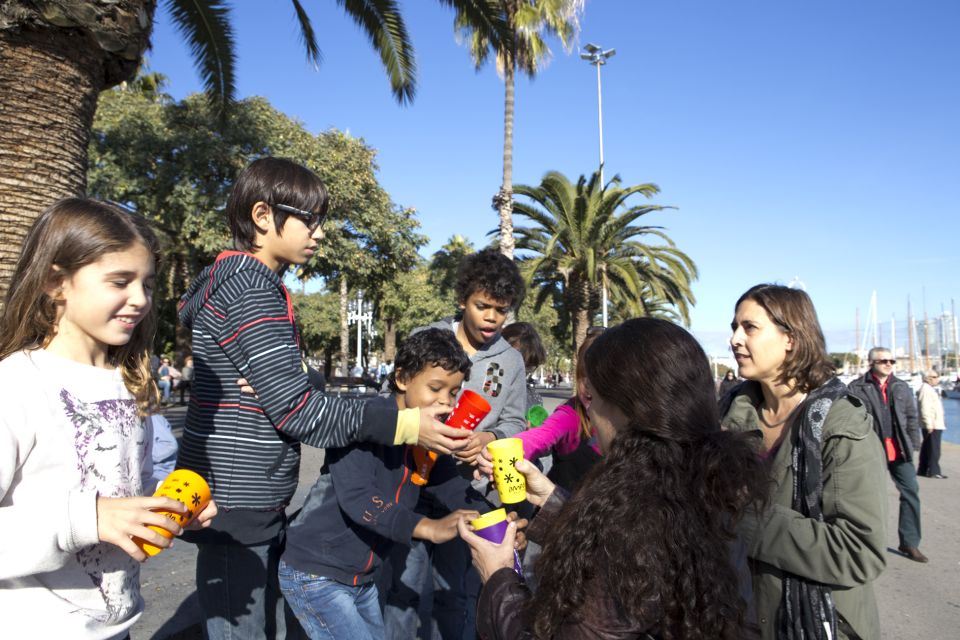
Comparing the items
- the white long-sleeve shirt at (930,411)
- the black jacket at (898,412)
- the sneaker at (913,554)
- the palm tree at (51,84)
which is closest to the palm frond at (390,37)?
the palm tree at (51,84)

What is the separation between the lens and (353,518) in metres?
2.25

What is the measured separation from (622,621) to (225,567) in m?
1.32

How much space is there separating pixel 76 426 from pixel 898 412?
24.7 ft

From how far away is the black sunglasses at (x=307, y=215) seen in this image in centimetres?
225

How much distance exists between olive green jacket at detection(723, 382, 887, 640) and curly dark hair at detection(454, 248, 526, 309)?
70.9 inches

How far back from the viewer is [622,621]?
57.6 inches

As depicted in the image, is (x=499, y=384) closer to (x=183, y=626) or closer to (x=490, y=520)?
(x=490, y=520)

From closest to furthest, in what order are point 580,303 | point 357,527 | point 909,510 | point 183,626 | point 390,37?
1. point 357,527
2. point 183,626
3. point 909,510
4. point 390,37
5. point 580,303

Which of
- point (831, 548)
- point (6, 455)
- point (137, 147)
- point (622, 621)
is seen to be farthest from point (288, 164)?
point (137, 147)

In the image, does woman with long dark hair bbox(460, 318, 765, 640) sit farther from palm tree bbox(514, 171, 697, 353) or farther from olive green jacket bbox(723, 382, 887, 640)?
palm tree bbox(514, 171, 697, 353)

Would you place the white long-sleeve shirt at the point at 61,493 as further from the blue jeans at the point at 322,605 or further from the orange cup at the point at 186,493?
the blue jeans at the point at 322,605

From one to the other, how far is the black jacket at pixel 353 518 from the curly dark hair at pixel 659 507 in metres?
0.83

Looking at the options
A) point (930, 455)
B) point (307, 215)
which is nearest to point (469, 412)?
point (307, 215)

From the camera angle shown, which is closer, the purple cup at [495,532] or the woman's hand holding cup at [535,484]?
the purple cup at [495,532]
